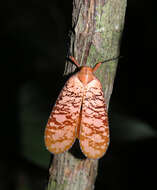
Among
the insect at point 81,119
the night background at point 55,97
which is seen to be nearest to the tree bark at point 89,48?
the insect at point 81,119

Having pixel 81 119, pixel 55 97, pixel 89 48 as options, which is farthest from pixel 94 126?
pixel 55 97

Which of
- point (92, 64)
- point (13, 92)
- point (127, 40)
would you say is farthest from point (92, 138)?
point (13, 92)

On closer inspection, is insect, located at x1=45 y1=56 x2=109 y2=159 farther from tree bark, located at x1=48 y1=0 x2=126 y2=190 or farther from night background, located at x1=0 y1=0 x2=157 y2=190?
night background, located at x1=0 y1=0 x2=157 y2=190

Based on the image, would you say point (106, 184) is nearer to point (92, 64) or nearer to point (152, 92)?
point (152, 92)

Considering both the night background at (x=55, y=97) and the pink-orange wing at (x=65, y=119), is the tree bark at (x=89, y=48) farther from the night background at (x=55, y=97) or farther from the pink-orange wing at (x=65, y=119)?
the night background at (x=55, y=97)

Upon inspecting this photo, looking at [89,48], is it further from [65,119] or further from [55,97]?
[55,97]
